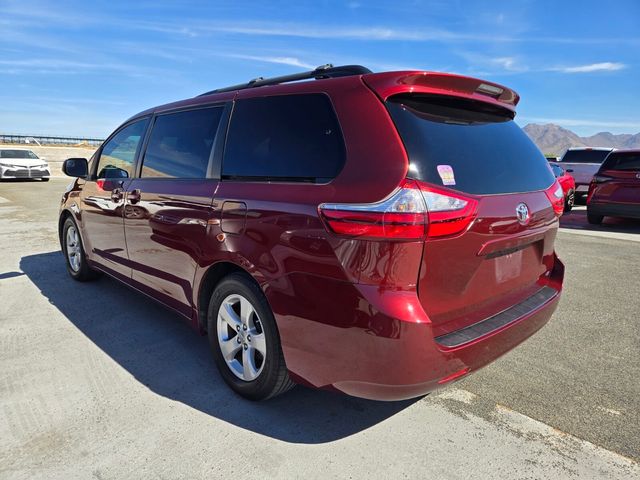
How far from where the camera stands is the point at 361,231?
1.97m

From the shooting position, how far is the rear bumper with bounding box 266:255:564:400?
6.39 ft

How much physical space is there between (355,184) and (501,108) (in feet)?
4.13

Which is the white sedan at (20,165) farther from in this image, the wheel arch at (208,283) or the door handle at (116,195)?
the wheel arch at (208,283)

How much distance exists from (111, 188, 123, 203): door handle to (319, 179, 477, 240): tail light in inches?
102

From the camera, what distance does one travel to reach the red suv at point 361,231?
6.47 feet

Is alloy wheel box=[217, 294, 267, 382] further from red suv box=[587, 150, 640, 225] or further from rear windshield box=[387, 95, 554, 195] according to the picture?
red suv box=[587, 150, 640, 225]

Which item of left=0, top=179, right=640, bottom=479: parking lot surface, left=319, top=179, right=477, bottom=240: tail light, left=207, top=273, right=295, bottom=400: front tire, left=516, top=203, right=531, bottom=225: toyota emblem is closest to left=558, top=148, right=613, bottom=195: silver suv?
left=0, top=179, right=640, bottom=479: parking lot surface

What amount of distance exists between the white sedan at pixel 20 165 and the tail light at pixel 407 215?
2247cm

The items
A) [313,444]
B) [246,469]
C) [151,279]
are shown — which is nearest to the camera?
[246,469]

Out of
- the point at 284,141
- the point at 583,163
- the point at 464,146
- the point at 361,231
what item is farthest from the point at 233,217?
the point at 583,163

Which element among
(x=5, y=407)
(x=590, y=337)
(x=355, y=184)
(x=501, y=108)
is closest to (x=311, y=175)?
(x=355, y=184)

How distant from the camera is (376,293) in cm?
195

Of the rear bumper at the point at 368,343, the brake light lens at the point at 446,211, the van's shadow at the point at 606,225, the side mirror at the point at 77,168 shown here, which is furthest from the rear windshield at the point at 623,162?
the side mirror at the point at 77,168

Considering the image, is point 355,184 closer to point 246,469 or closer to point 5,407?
point 246,469
